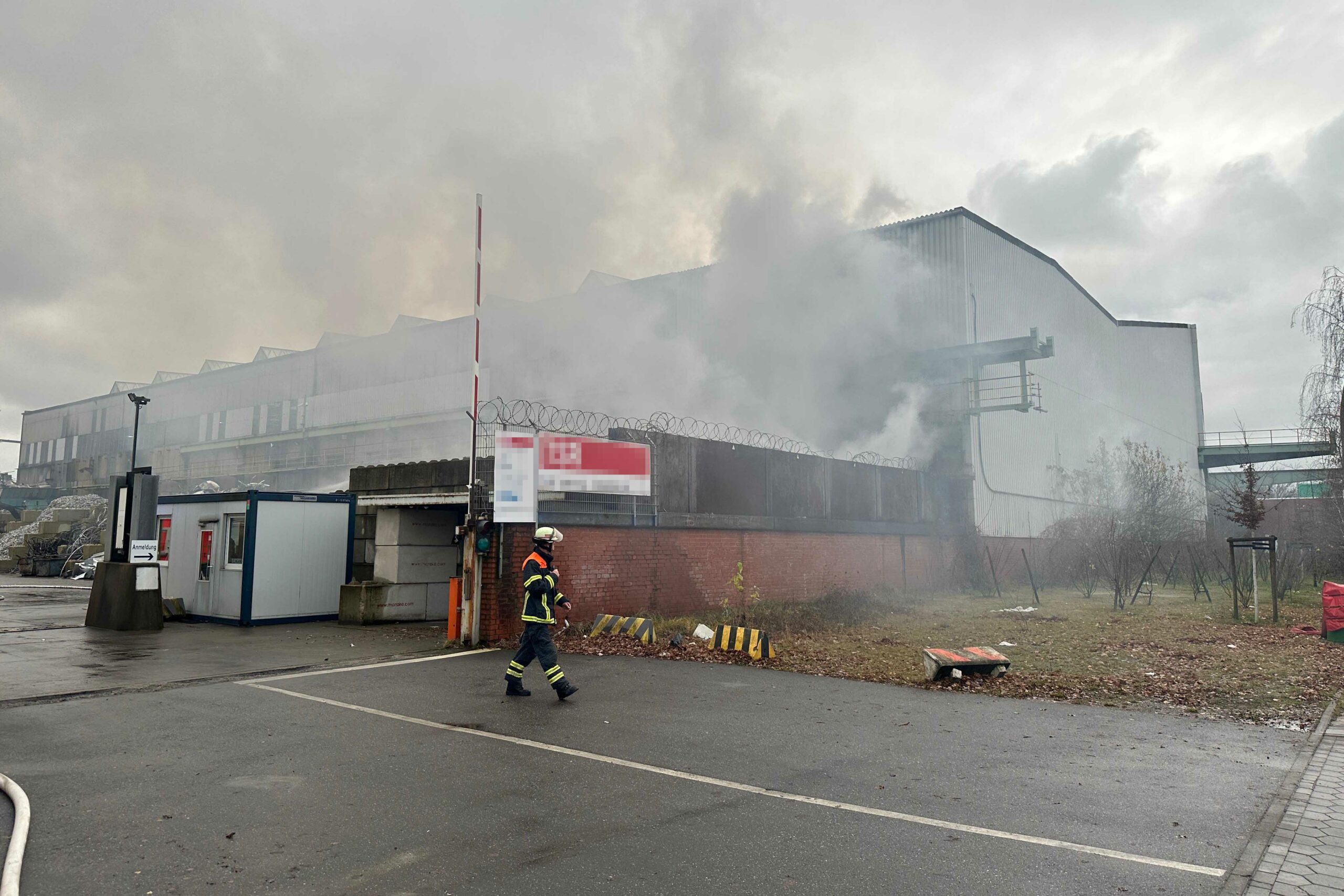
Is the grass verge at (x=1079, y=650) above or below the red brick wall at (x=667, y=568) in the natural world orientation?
below

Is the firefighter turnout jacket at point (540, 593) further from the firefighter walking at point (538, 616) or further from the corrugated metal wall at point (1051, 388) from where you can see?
the corrugated metal wall at point (1051, 388)

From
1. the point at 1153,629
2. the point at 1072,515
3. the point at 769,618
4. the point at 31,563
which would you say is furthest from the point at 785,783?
the point at 31,563

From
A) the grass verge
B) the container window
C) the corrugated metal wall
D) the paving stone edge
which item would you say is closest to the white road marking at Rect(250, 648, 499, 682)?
the grass verge

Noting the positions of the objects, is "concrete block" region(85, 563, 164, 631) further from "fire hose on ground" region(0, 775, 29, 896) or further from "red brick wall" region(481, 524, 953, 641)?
"fire hose on ground" region(0, 775, 29, 896)

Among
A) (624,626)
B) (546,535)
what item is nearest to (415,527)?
(624,626)

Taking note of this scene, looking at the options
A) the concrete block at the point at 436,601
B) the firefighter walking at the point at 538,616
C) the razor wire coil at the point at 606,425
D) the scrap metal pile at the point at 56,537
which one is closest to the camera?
the firefighter walking at the point at 538,616

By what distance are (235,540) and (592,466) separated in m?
6.99

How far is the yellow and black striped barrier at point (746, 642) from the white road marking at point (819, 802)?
473 centimetres

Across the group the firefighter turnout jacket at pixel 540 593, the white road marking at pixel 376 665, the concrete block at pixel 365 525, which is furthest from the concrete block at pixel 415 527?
the firefighter turnout jacket at pixel 540 593

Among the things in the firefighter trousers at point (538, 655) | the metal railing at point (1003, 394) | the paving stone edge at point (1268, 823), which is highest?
the metal railing at point (1003, 394)

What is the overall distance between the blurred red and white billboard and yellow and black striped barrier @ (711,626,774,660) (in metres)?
3.02

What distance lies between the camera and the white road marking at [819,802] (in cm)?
393

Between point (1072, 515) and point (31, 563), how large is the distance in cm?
3932

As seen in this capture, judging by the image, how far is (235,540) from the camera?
14.7m
